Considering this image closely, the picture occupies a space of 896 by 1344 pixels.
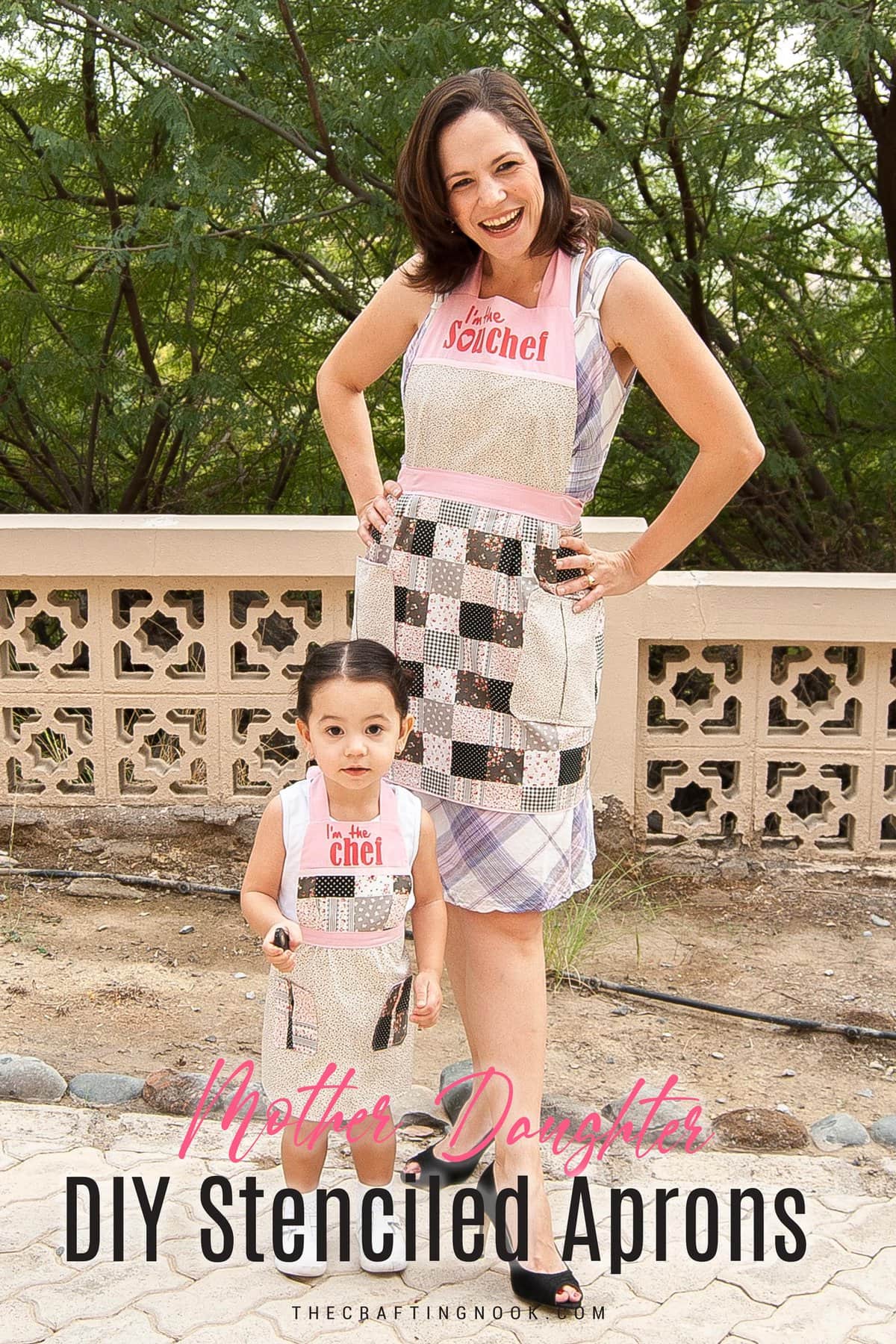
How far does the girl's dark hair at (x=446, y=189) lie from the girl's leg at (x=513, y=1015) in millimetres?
1196

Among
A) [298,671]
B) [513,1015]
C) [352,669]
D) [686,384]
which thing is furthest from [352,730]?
[298,671]

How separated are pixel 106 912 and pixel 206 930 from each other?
0.34m

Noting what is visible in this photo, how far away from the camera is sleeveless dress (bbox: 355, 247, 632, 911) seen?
8.12 feet

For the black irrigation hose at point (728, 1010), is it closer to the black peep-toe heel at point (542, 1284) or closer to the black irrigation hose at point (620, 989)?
the black irrigation hose at point (620, 989)

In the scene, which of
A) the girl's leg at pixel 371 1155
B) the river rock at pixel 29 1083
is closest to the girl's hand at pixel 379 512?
the girl's leg at pixel 371 1155

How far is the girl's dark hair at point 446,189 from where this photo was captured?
242cm

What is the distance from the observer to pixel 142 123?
5113 millimetres

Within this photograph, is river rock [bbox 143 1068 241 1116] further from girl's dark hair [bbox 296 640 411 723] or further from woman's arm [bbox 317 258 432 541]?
woman's arm [bbox 317 258 432 541]

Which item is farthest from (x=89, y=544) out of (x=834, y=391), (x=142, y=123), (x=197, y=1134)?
(x=834, y=391)

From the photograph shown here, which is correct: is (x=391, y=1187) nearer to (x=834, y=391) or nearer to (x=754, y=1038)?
(x=754, y=1038)

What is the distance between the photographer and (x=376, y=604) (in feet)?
8.75

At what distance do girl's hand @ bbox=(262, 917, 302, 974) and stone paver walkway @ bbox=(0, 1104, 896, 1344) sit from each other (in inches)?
25.9

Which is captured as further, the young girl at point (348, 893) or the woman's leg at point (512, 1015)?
the woman's leg at point (512, 1015)

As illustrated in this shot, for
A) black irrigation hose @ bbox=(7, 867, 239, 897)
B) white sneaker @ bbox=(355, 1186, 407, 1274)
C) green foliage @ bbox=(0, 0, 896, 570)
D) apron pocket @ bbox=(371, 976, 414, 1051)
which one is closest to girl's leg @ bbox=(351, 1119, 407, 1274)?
white sneaker @ bbox=(355, 1186, 407, 1274)
